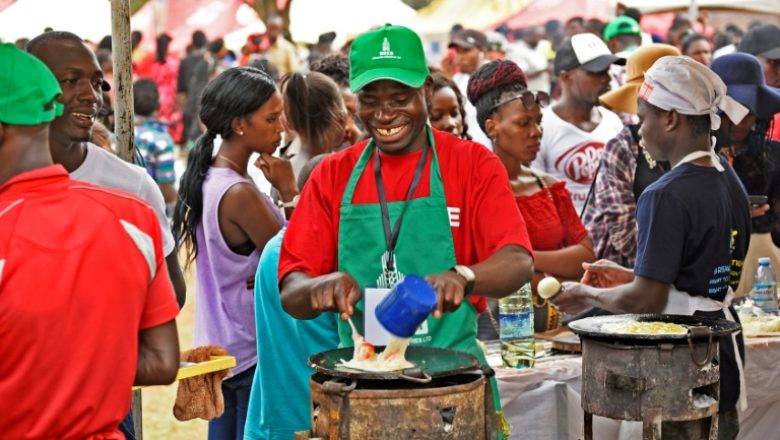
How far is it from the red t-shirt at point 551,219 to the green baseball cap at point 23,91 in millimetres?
3149

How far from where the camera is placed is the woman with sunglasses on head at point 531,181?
564cm

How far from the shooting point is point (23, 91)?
2.77 metres

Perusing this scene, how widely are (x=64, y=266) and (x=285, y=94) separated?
352 cm

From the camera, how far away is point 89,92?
382 centimetres

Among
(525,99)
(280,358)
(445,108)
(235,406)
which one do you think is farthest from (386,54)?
(445,108)

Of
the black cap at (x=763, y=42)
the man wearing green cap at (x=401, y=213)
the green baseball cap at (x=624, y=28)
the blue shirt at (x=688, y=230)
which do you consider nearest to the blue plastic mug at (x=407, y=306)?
the man wearing green cap at (x=401, y=213)

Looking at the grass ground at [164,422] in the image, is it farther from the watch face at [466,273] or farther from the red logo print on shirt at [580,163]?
the watch face at [466,273]

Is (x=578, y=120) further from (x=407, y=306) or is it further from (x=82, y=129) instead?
(x=407, y=306)

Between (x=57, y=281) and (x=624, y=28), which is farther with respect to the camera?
(x=624, y=28)

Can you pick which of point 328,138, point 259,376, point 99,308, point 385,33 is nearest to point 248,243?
point 259,376

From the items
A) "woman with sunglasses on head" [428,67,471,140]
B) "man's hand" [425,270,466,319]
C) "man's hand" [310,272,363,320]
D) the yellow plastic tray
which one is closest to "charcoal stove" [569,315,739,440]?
"man's hand" [425,270,466,319]

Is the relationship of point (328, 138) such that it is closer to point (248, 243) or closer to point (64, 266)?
point (248, 243)

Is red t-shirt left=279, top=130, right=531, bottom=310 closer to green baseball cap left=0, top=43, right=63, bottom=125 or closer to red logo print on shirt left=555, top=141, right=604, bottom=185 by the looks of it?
green baseball cap left=0, top=43, right=63, bottom=125

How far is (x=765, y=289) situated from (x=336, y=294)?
11.7 ft
